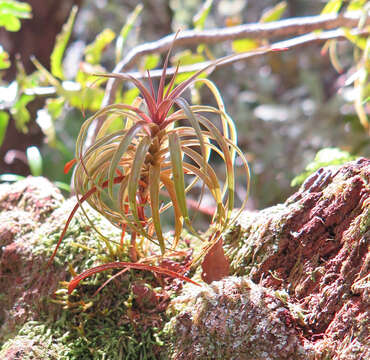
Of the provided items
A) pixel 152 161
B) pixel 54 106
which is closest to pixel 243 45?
pixel 54 106

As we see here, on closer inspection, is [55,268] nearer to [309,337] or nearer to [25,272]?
[25,272]

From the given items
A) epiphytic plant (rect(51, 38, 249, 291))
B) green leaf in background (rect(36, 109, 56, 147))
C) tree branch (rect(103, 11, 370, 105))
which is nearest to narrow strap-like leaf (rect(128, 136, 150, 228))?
epiphytic plant (rect(51, 38, 249, 291))

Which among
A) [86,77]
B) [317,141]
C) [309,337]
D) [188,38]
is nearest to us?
A: [309,337]

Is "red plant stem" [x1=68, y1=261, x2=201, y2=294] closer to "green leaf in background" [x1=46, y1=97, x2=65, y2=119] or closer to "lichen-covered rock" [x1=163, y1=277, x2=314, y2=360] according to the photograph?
"lichen-covered rock" [x1=163, y1=277, x2=314, y2=360]

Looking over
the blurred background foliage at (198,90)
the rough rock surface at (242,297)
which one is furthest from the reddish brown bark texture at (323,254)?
the blurred background foliage at (198,90)

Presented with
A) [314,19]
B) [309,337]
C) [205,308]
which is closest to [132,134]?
[205,308]

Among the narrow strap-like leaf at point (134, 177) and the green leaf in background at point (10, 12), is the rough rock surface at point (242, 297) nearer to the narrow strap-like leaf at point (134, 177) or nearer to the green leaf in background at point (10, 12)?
the narrow strap-like leaf at point (134, 177)
